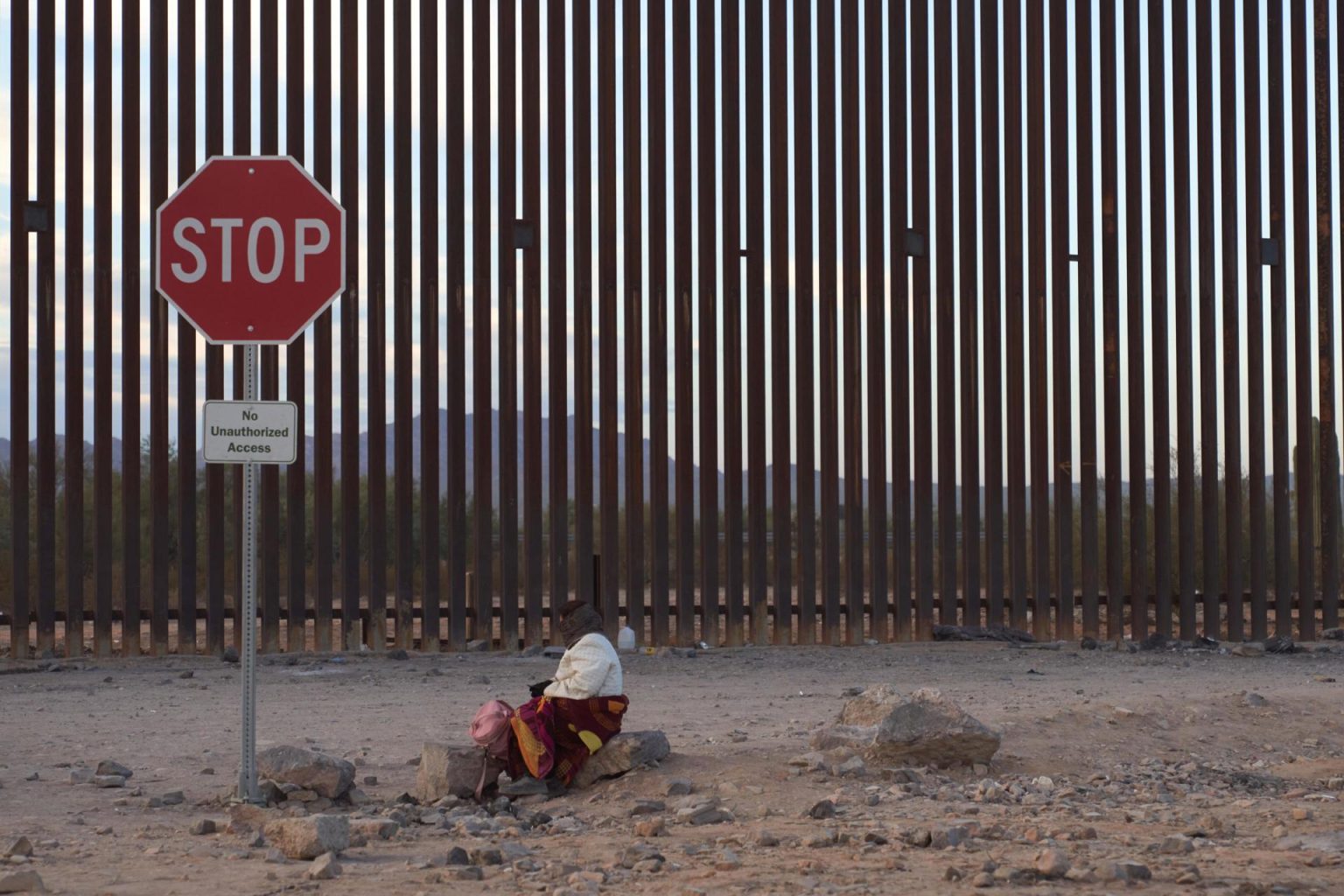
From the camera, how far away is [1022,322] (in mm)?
15938

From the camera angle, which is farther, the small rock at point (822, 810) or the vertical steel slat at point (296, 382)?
the vertical steel slat at point (296, 382)

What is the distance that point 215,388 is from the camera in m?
14.4

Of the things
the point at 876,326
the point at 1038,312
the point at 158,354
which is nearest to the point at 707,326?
the point at 876,326

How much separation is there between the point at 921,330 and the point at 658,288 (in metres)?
2.64

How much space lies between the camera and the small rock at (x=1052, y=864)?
5.76 metres

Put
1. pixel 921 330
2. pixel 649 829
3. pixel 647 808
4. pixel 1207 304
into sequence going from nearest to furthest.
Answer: pixel 649 829 → pixel 647 808 → pixel 921 330 → pixel 1207 304

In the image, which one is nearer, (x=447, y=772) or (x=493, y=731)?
(x=447, y=772)

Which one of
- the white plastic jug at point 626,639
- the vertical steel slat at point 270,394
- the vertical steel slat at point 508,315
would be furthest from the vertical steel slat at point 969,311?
→ the vertical steel slat at point 270,394

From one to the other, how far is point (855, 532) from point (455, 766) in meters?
8.09

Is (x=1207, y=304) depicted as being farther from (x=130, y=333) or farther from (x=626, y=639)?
(x=130, y=333)

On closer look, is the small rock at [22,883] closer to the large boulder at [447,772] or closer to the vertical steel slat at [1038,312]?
the large boulder at [447,772]

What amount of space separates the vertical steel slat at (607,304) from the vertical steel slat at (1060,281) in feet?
12.8

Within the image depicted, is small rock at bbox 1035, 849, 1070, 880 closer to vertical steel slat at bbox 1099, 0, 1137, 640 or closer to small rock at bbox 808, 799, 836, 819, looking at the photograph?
small rock at bbox 808, 799, 836, 819

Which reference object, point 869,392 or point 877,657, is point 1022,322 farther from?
point 877,657
